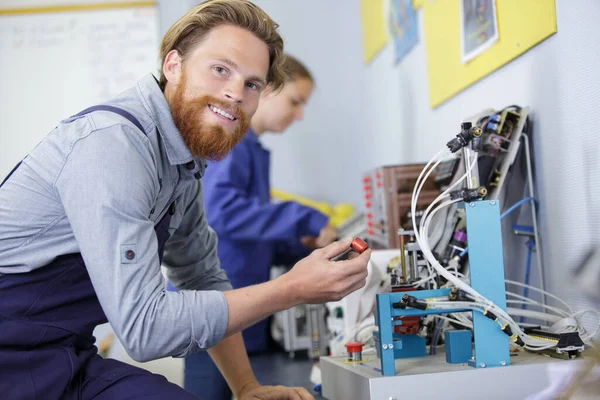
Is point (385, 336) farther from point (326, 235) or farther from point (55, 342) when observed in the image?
point (326, 235)

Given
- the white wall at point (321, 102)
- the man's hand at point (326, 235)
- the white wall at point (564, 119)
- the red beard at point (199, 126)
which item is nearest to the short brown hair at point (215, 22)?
the red beard at point (199, 126)

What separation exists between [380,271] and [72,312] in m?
0.98

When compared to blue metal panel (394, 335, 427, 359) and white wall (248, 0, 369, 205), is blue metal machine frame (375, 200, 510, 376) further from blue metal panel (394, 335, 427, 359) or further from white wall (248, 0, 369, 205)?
white wall (248, 0, 369, 205)

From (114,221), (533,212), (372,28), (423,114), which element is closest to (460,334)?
(533,212)

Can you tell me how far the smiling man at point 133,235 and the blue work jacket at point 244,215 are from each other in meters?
1.19

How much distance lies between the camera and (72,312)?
1320mm

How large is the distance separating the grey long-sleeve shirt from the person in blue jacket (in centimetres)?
139

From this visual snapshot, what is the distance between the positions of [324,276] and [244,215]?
5.27 ft

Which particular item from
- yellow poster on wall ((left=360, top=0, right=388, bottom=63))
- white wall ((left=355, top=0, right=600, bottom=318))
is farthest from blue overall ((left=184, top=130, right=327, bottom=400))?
yellow poster on wall ((left=360, top=0, right=388, bottom=63))

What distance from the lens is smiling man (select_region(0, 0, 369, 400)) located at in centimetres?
114

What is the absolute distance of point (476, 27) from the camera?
219cm

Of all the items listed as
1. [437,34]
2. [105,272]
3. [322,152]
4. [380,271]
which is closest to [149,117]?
[105,272]

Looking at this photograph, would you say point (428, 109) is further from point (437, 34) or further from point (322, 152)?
point (322, 152)

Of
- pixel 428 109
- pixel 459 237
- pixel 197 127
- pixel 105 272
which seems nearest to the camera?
pixel 105 272
